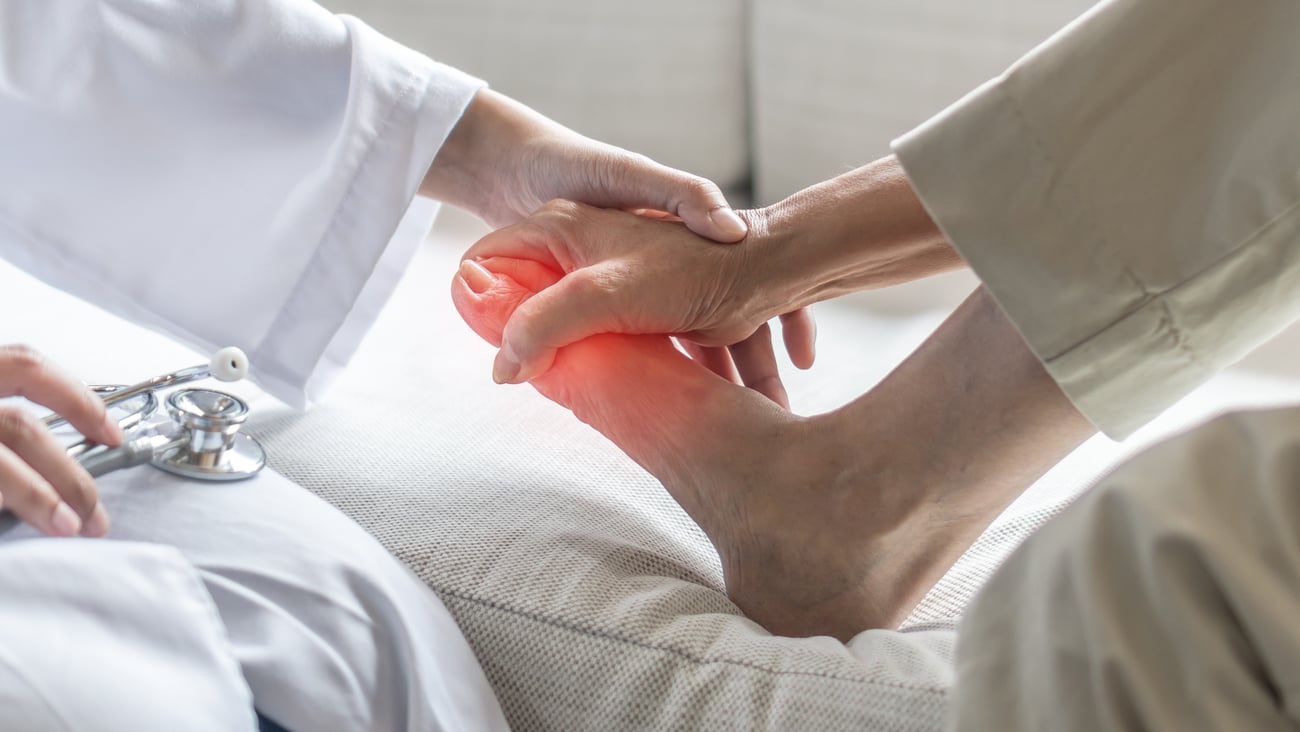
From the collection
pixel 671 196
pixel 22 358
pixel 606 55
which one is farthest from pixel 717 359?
pixel 606 55

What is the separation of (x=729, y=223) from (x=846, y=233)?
77 millimetres

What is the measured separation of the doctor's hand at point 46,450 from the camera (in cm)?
54

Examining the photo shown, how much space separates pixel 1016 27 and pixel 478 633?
3.12ft

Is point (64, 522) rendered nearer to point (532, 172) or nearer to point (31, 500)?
point (31, 500)

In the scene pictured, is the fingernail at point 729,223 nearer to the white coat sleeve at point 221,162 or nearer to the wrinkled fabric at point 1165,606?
the white coat sleeve at point 221,162

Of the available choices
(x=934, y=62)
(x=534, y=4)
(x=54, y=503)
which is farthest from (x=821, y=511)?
(x=534, y=4)

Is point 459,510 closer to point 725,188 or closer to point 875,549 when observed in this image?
point 875,549

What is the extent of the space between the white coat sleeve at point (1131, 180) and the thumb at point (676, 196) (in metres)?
0.19

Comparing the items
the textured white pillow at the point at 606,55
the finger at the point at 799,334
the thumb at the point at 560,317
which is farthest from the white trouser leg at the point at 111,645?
the textured white pillow at the point at 606,55

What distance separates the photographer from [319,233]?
842 mm

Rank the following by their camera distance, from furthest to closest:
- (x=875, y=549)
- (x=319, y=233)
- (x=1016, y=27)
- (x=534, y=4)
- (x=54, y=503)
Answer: (x=534, y=4) < (x=1016, y=27) < (x=319, y=233) < (x=875, y=549) < (x=54, y=503)

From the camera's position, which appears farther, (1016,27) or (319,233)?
(1016,27)

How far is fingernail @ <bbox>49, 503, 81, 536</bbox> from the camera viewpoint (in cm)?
54

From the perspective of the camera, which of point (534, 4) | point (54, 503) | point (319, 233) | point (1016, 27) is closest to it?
point (54, 503)
